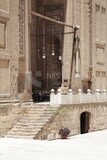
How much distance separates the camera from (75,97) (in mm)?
22844

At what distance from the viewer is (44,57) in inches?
1086

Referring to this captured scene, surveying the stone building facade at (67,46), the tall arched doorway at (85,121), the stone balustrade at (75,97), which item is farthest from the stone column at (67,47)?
the tall arched doorway at (85,121)

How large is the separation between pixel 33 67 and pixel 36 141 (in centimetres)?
1004

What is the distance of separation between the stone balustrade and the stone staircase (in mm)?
515

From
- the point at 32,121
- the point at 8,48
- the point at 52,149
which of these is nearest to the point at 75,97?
the point at 32,121

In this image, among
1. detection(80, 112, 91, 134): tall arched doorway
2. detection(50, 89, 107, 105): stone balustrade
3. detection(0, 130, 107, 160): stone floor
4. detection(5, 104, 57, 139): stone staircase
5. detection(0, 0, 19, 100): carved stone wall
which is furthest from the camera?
detection(80, 112, 91, 134): tall arched doorway

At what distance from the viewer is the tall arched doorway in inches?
973

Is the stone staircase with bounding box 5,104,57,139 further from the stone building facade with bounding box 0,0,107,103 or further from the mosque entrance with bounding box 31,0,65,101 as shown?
the mosque entrance with bounding box 31,0,65,101

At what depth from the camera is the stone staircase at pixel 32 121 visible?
62.9 ft

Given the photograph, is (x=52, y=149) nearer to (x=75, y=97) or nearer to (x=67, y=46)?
(x=75, y=97)

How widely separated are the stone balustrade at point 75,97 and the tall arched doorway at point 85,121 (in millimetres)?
792

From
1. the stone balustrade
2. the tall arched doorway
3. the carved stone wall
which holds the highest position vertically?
the carved stone wall

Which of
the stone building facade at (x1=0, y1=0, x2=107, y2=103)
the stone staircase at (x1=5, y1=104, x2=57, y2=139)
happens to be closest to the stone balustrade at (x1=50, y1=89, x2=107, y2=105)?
the stone staircase at (x1=5, y1=104, x2=57, y2=139)

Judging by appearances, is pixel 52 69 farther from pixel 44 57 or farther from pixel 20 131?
pixel 20 131
